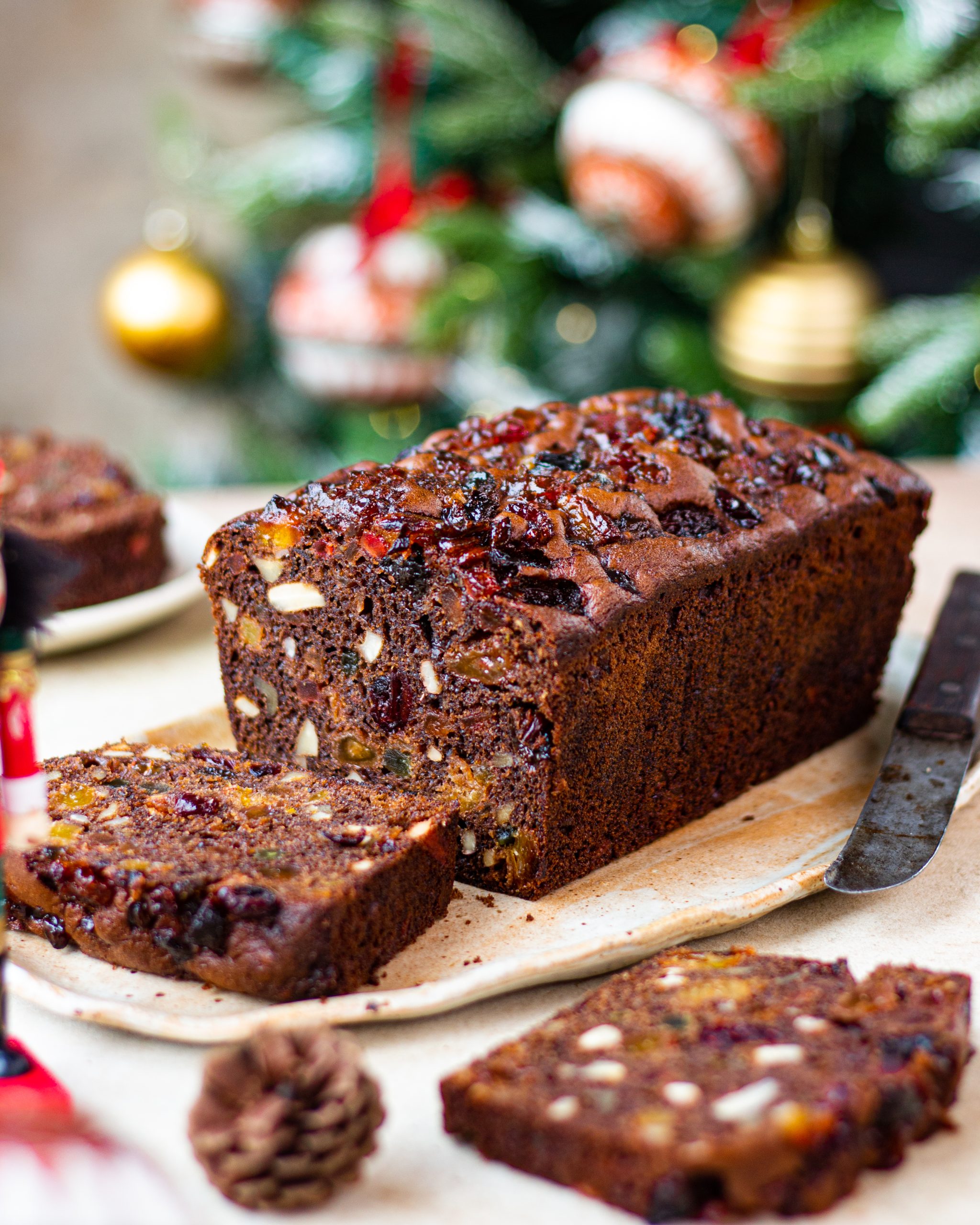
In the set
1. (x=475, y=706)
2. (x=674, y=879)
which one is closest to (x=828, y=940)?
(x=674, y=879)

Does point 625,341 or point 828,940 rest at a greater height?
point 625,341

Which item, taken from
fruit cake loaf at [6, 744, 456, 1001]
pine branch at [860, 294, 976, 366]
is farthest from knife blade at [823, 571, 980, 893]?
pine branch at [860, 294, 976, 366]

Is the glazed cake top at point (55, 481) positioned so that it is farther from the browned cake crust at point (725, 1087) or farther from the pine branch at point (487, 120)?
the browned cake crust at point (725, 1087)

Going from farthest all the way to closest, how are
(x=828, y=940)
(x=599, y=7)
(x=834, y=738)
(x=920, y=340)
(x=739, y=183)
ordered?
1. (x=599, y=7)
2. (x=920, y=340)
3. (x=739, y=183)
4. (x=834, y=738)
5. (x=828, y=940)

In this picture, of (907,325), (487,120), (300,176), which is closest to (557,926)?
(907,325)

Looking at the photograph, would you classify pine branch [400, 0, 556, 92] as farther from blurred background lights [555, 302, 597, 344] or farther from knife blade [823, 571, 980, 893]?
knife blade [823, 571, 980, 893]

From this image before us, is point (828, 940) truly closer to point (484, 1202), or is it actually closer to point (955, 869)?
point (955, 869)
